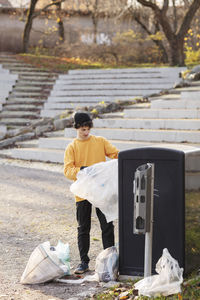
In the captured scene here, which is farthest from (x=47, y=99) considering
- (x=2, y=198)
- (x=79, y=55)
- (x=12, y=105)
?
(x=2, y=198)

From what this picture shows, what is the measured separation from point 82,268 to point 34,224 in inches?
78.1

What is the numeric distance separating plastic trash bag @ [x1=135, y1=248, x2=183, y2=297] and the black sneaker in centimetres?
88

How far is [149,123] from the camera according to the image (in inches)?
506

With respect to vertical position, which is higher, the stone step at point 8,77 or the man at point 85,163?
the stone step at point 8,77

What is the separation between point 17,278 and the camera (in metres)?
4.92

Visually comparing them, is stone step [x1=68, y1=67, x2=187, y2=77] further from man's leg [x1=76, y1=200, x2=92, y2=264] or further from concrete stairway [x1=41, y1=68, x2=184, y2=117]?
man's leg [x1=76, y1=200, x2=92, y2=264]

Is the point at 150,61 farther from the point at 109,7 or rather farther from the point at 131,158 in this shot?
the point at 131,158

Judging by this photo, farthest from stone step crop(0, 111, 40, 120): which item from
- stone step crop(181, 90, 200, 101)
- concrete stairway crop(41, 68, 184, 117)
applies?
stone step crop(181, 90, 200, 101)

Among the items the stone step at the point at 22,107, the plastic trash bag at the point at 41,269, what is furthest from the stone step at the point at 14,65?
the plastic trash bag at the point at 41,269

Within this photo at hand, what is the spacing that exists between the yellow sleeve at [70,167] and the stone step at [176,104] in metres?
8.71

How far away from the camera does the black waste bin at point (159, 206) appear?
4473mm

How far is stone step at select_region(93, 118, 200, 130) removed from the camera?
12.1 meters

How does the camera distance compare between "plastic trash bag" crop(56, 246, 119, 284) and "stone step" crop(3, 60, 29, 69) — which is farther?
"stone step" crop(3, 60, 29, 69)

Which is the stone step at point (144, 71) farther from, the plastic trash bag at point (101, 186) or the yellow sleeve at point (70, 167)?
the plastic trash bag at point (101, 186)
